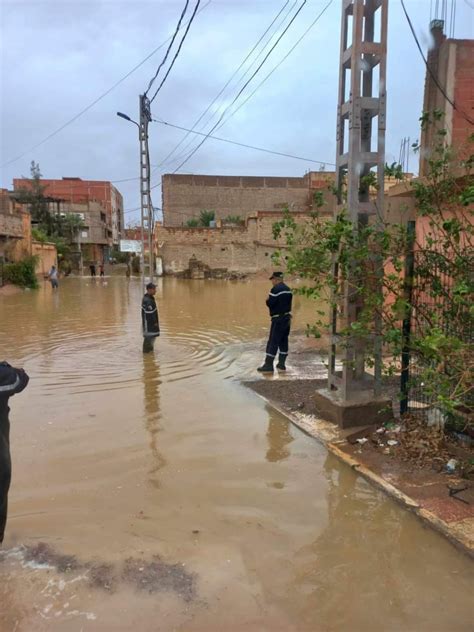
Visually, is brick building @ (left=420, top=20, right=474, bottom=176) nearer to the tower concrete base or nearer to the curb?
the tower concrete base

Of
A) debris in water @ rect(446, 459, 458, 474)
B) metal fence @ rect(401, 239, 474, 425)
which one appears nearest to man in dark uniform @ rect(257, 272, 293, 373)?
metal fence @ rect(401, 239, 474, 425)

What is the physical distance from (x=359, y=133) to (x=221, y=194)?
58.7 meters

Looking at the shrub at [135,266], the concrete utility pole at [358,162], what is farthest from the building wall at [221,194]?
the concrete utility pole at [358,162]

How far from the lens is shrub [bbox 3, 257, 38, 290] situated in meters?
27.6

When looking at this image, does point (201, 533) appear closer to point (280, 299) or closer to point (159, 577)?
point (159, 577)

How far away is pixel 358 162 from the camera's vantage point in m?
5.04

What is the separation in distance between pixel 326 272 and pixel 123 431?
9.37 feet

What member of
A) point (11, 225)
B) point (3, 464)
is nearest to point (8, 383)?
point (3, 464)

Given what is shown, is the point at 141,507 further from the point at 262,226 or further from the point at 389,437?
the point at 262,226

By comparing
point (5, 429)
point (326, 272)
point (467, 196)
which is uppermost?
point (467, 196)

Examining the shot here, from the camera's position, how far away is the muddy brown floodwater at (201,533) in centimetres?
262

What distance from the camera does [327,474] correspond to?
4.33 m

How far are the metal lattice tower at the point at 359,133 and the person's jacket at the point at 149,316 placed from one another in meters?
5.22

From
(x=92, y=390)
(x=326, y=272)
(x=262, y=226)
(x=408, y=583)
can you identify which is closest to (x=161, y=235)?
(x=262, y=226)
